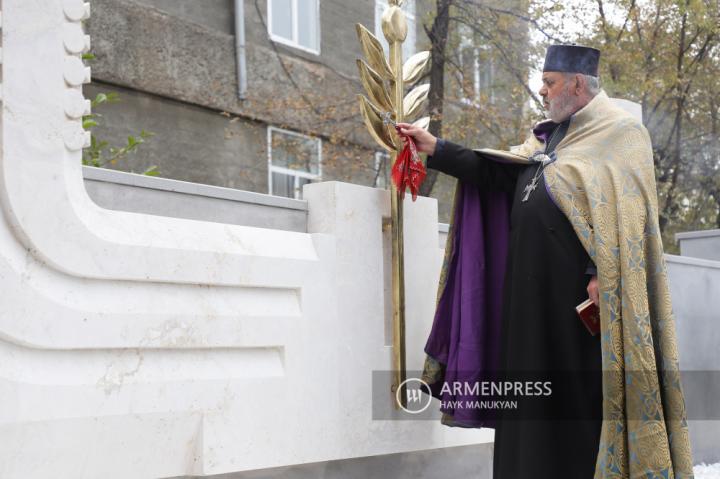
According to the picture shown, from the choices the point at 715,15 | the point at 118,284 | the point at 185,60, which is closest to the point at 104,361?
the point at 118,284

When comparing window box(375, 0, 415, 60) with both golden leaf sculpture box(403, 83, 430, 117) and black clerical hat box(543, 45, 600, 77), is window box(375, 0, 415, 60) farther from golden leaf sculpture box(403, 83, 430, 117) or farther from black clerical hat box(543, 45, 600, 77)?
black clerical hat box(543, 45, 600, 77)

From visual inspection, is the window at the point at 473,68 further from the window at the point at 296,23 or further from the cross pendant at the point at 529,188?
the cross pendant at the point at 529,188

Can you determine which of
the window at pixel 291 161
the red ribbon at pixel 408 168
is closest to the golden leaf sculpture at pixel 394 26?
the red ribbon at pixel 408 168

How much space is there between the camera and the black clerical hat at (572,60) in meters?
4.28

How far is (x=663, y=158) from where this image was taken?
1296 centimetres

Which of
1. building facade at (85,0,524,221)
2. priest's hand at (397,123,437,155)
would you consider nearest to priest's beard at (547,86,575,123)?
priest's hand at (397,123,437,155)

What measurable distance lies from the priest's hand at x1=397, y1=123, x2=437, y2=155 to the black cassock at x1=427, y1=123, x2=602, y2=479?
49cm

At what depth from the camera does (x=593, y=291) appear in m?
3.97

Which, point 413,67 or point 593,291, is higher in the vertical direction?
point 413,67

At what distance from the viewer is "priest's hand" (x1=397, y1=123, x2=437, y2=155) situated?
4.36 meters

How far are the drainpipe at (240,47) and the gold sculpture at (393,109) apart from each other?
684 cm

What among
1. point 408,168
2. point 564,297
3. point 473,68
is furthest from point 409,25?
point 564,297

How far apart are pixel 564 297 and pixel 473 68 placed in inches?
354

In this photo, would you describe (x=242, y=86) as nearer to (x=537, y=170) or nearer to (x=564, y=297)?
(x=537, y=170)
